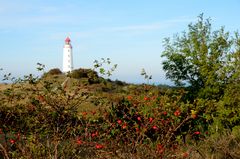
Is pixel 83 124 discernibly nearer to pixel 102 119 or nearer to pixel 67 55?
pixel 102 119

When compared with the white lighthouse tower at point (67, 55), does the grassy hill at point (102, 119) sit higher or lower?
lower

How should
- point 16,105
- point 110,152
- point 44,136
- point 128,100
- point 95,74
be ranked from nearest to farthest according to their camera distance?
point 110,152 → point 44,136 → point 95,74 → point 16,105 → point 128,100

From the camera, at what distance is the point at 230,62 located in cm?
1486

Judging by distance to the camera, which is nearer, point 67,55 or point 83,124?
point 83,124

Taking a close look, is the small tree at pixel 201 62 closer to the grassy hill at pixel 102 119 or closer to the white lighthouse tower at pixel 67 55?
the grassy hill at pixel 102 119

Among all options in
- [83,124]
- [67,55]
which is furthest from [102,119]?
[67,55]

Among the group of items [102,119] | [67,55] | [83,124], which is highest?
[67,55]

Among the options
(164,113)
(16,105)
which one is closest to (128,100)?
(164,113)

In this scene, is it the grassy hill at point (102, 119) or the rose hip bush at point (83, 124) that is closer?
the rose hip bush at point (83, 124)

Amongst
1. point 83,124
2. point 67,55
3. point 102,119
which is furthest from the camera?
point 67,55

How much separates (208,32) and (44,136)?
8.69m

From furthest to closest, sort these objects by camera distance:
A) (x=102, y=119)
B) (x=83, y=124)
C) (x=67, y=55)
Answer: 1. (x=67, y=55)
2. (x=102, y=119)
3. (x=83, y=124)

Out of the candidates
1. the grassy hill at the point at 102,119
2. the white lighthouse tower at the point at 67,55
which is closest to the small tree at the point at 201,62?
the grassy hill at the point at 102,119

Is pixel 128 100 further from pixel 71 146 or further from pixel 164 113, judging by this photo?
pixel 71 146
